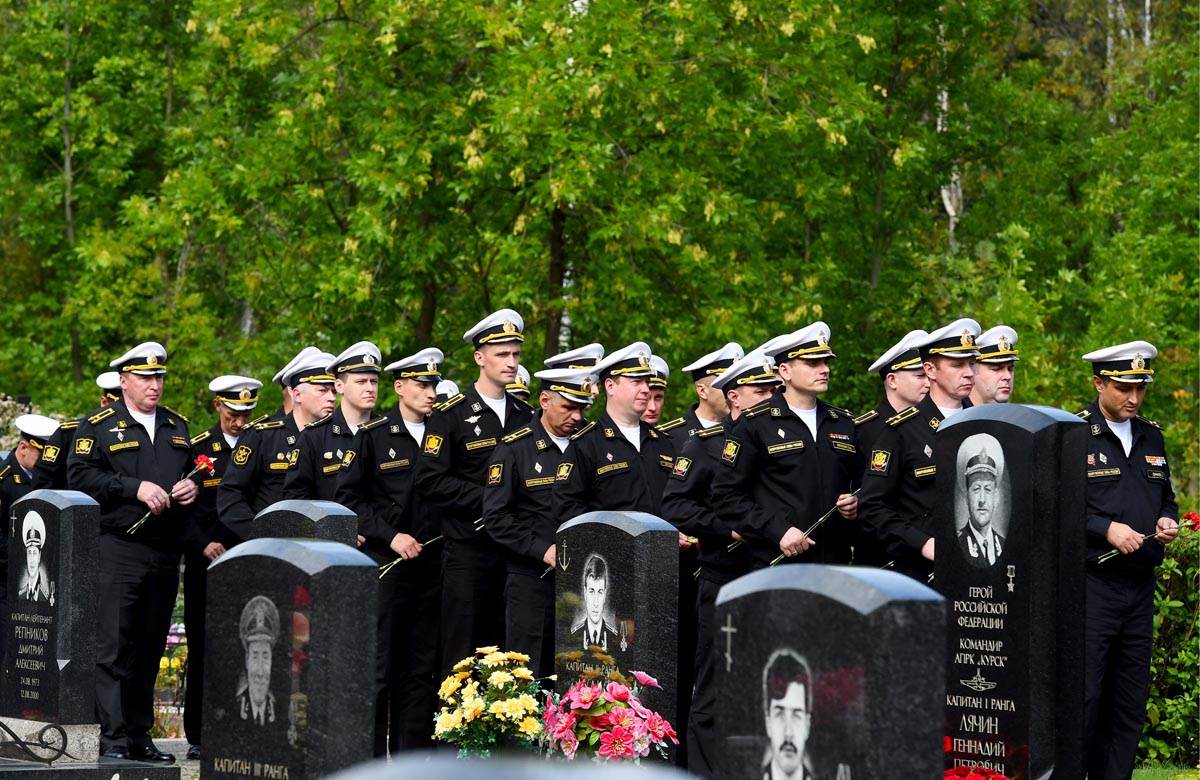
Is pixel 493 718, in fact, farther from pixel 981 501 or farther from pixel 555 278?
pixel 555 278

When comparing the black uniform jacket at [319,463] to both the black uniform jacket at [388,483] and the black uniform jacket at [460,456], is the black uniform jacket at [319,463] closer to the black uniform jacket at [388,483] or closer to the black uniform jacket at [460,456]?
the black uniform jacket at [388,483]

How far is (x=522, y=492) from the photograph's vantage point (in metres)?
12.2

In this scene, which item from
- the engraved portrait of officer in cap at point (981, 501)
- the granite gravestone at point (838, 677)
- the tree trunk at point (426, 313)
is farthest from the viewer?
the tree trunk at point (426, 313)

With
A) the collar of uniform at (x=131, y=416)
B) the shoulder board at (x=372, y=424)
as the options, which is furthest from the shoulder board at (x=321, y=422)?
the collar of uniform at (x=131, y=416)

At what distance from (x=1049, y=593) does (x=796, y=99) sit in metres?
13.4

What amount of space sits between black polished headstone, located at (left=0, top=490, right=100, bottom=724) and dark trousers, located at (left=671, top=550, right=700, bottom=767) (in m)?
3.54

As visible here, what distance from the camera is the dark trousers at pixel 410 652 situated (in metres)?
12.7

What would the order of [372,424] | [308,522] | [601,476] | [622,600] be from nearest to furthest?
1. [308,522]
2. [622,600]
3. [601,476]
4. [372,424]

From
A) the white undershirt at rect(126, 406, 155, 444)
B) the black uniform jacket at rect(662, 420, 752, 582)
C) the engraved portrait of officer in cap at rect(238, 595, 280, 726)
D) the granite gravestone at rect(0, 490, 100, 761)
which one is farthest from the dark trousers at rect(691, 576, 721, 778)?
the white undershirt at rect(126, 406, 155, 444)

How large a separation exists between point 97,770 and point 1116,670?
5884 millimetres

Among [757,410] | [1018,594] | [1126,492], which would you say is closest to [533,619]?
[757,410]

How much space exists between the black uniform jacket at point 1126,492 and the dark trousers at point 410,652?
4304 mm

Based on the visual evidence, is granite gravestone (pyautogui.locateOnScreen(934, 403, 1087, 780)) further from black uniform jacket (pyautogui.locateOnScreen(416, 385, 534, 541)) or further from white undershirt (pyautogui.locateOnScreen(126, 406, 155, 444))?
white undershirt (pyautogui.locateOnScreen(126, 406, 155, 444))

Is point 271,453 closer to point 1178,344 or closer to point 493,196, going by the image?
point 493,196
